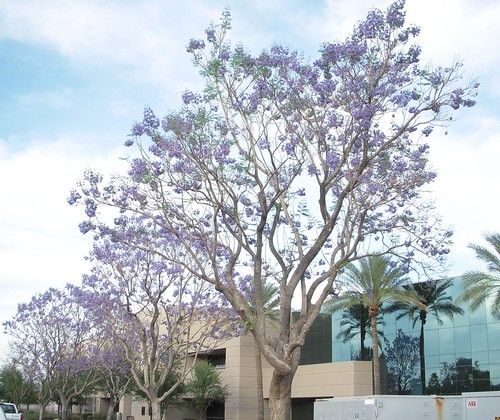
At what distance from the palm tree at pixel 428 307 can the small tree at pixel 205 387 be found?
1330 centimetres

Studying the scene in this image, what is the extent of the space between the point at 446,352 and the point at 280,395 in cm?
2263

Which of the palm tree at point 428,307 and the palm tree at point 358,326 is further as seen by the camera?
the palm tree at point 358,326

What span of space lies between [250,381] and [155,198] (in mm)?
30680

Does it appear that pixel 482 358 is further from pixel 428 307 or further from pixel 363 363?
pixel 363 363

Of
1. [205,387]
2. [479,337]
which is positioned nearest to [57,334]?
[205,387]

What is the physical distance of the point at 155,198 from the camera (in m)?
18.1

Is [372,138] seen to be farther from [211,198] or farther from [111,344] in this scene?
[111,344]

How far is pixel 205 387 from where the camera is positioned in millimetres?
44688

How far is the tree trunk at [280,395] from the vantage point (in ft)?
49.6

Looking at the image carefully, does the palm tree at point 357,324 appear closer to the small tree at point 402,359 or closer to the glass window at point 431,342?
the small tree at point 402,359

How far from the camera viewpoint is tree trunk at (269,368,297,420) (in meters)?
15.1

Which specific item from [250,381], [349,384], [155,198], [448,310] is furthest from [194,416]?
[155,198]

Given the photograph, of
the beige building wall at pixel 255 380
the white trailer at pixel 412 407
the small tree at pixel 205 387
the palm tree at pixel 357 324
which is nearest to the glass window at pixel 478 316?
the beige building wall at pixel 255 380

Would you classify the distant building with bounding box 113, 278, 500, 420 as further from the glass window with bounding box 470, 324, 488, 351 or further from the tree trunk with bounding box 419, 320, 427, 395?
the tree trunk with bounding box 419, 320, 427, 395
